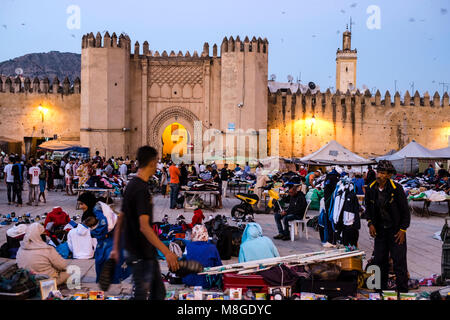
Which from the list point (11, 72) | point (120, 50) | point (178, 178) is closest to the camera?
point (178, 178)

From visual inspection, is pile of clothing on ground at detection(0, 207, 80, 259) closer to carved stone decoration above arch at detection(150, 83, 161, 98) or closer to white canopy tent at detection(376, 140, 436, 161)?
white canopy tent at detection(376, 140, 436, 161)

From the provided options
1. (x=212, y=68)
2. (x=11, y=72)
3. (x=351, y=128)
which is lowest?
(x=351, y=128)

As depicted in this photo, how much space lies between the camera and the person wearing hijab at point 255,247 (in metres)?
6.00

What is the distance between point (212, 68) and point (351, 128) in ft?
28.6

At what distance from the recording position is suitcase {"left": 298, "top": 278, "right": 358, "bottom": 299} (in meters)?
5.22

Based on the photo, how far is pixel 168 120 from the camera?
A: 26.1 meters

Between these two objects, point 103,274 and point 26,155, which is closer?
point 103,274

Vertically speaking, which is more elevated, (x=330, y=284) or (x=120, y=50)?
(x=120, y=50)

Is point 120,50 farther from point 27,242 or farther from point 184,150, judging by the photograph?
point 27,242

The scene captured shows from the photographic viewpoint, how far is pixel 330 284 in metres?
5.25

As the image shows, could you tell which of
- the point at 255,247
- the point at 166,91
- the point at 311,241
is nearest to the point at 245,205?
the point at 311,241

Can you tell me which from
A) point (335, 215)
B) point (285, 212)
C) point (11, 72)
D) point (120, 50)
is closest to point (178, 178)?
point (285, 212)

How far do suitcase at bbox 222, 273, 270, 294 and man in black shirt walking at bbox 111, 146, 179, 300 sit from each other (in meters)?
1.74

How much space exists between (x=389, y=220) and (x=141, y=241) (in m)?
3.03
